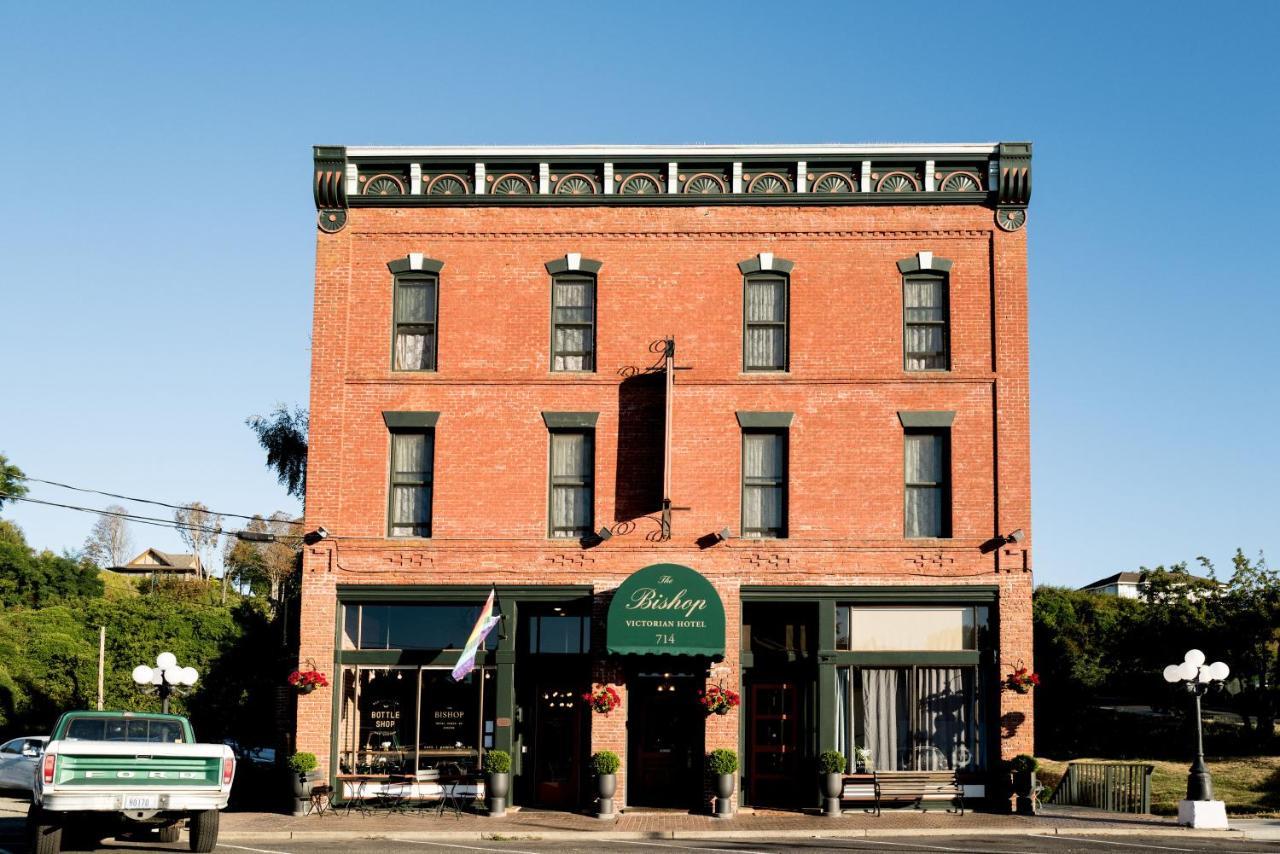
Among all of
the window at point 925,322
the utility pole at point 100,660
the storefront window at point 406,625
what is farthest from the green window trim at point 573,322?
the utility pole at point 100,660

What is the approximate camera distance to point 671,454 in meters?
27.0

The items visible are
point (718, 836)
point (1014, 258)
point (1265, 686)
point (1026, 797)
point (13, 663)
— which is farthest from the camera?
point (13, 663)

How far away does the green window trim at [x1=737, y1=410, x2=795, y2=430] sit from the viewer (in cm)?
2709

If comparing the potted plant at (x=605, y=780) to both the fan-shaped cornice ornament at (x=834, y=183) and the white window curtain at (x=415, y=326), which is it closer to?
the white window curtain at (x=415, y=326)

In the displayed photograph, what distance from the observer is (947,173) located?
27656mm

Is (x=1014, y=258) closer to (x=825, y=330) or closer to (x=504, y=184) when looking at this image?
(x=825, y=330)

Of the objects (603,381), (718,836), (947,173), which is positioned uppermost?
(947,173)

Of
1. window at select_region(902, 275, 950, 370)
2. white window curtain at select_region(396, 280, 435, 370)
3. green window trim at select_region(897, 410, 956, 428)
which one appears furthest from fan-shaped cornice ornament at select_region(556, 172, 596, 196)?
green window trim at select_region(897, 410, 956, 428)

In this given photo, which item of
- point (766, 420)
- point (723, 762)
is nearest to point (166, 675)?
point (723, 762)

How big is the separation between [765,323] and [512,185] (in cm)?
584

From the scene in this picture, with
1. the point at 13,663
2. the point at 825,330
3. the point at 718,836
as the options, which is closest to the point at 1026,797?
the point at 718,836

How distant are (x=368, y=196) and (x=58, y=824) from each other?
46.4 ft

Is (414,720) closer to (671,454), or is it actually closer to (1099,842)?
(671,454)

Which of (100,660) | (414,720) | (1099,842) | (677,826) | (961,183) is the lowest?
(677,826)
